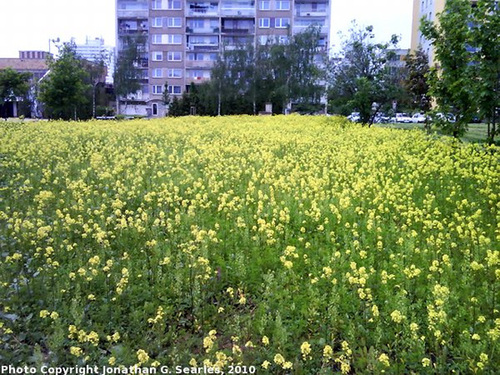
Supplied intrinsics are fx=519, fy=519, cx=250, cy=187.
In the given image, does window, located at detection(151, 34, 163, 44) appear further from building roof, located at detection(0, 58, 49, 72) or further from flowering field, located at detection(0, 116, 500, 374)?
flowering field, located at detection(0, 116, 500, 374)

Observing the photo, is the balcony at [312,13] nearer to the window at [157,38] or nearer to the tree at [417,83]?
the window at [157,38]

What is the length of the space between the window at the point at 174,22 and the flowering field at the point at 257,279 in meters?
60.3

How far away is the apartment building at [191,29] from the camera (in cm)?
6356

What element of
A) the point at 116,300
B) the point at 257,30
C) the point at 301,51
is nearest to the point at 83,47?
the point at 257,30

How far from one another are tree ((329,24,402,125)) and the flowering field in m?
13.8

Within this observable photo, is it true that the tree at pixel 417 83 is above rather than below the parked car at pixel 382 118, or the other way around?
above

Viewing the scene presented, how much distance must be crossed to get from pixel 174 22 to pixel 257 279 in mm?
64761

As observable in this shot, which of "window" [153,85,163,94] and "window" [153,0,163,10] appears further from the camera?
"window" [153,85,163,94]

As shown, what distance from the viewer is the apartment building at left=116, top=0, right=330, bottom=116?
63562 mm

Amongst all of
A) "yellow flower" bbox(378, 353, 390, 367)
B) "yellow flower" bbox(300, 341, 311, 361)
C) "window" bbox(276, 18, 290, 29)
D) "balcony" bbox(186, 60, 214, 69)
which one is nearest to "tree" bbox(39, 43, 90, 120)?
"yellow flower" bbox(300, 341, 311, 361)

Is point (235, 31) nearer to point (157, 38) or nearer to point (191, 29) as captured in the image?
point (191, 29)

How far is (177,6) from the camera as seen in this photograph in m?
65.1

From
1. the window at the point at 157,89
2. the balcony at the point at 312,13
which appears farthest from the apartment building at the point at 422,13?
the window at the point at 157,89

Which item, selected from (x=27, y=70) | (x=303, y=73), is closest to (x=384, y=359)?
(x=303, y=73)
